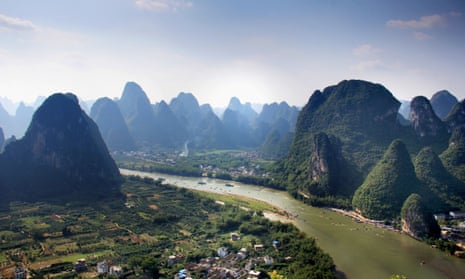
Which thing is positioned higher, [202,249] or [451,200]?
[451,200]

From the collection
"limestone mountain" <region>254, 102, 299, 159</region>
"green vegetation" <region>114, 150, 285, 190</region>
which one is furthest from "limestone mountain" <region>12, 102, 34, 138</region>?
"limestone mountain" <region>254, 102, 299, 159</region>

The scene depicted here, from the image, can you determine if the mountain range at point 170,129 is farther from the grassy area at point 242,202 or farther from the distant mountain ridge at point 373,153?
the grassy area at point 242,202

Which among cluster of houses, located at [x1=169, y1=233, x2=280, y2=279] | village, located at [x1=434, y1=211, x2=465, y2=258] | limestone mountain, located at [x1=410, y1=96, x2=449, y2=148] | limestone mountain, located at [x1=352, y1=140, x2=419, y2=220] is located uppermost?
limestone mountain, located at [x1=410, y1=96, x2=449, y2=148]

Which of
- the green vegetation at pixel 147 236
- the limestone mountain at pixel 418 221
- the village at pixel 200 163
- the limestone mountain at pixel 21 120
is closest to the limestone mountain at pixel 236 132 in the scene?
the village at pixel 200 163

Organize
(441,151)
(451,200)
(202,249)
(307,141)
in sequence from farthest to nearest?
(307,141)
(441,151)
(451,200)
(202,249)

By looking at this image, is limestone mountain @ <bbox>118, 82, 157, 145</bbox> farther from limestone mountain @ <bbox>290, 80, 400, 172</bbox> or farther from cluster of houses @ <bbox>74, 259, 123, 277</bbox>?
cluster of houses @ <bbox>74, 259, 123, 277</bbox>

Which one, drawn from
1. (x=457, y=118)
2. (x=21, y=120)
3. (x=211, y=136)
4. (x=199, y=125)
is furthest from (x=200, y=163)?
(x=21, y=120)

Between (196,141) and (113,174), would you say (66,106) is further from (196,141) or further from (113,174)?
(196,141)

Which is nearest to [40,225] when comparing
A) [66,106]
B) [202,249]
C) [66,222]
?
[66,222]
